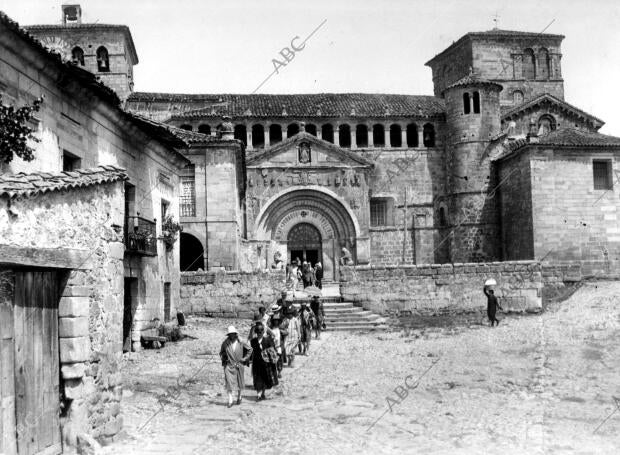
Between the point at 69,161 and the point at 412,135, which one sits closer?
the point at 69,161

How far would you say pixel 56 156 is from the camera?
43.7 ft

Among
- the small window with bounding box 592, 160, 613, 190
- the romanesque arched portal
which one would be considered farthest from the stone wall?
the small window with bounding box 592, 160, 613, 190

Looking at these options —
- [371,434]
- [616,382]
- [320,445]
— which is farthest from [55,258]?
[616,382]

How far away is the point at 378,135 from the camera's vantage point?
37.9m

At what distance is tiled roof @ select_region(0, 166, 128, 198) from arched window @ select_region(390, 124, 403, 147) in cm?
2972

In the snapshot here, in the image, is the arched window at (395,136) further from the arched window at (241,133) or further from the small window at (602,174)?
the small window at (602,174)

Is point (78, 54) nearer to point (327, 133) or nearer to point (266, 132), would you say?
point (266, 132)

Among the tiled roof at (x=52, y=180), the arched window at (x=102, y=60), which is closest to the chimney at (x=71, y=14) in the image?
the arched window at (x=102, y=60)

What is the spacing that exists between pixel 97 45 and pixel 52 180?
32735 mm

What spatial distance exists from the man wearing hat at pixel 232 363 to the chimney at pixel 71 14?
105 ft

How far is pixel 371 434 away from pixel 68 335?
4.28 meters

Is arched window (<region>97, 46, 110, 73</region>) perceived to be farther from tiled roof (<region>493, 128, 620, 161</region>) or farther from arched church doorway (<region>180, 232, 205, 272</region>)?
tiled roof (<region>493, 128, 620, 161</region>)

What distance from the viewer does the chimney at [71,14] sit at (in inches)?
1523

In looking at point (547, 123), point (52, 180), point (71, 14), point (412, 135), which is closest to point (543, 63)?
point (547, 123)
